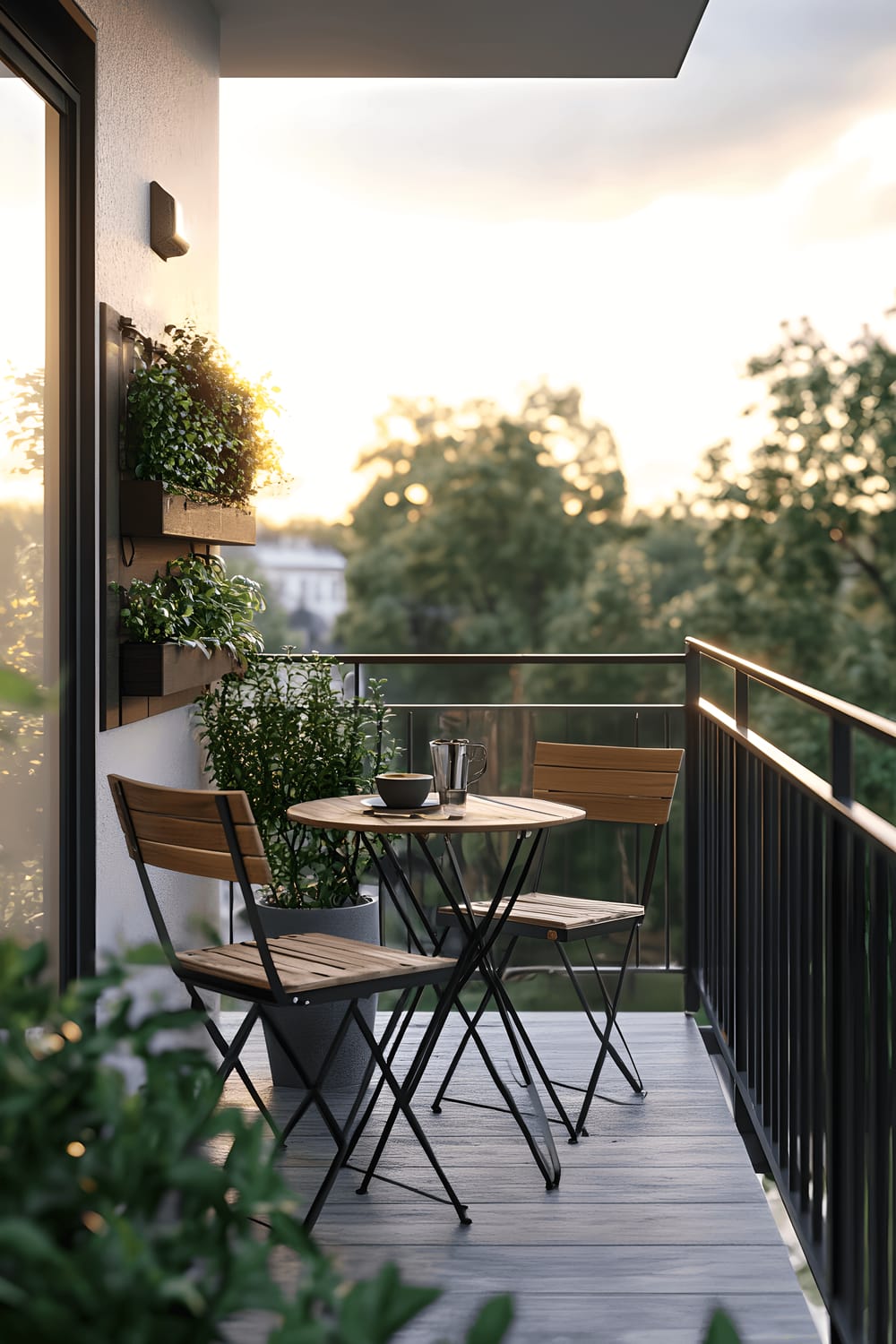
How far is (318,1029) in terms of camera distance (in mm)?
3535

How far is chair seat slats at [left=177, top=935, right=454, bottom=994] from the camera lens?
8.38 feet

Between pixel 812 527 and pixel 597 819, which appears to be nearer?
pixel 597 819

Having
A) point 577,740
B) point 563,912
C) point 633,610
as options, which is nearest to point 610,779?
point 563,912

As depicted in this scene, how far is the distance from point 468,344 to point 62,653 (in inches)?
662

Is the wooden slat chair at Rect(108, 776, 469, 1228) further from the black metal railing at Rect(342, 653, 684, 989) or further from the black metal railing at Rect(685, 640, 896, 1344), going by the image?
the black metal railing at Rect(342, 653, 684, 989)

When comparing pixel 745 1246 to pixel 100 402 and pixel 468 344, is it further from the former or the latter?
pixel 468 344

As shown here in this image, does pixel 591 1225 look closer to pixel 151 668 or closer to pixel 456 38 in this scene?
pixel 151 668

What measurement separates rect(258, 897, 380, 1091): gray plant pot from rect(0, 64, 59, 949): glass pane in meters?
0.81

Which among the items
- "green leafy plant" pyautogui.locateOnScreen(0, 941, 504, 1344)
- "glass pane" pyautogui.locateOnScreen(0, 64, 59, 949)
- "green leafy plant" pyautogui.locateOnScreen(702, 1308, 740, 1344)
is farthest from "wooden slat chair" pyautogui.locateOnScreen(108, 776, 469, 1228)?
"green leafy plant" pyautogui.locateOnScreen(702, 1308, 740, 1344)

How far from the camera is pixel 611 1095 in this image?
351 cm

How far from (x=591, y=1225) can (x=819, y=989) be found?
2.69ft

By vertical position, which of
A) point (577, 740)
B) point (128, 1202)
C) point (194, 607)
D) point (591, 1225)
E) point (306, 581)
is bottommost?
point (577, 740)

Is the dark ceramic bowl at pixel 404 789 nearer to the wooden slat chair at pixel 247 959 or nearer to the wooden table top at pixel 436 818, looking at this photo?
the wooden table top at pixel 436 818

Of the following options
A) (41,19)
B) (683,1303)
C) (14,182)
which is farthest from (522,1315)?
(41,19)
